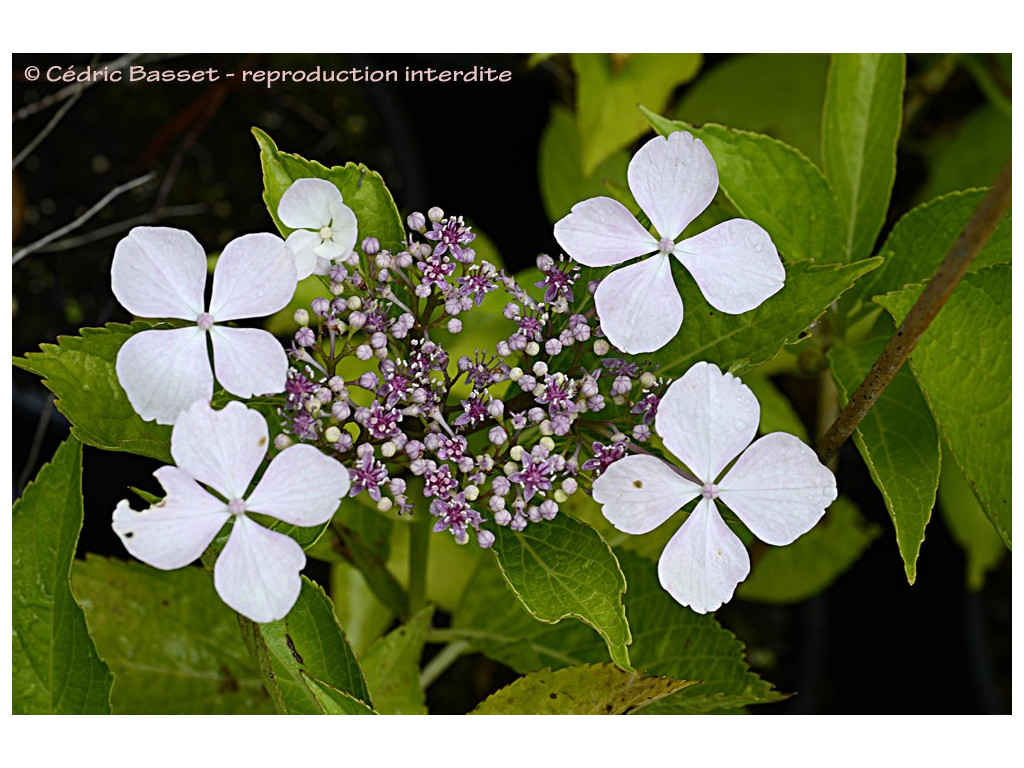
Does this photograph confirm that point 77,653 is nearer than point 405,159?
Yes

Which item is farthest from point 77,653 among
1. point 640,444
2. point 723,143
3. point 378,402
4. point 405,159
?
point 405,159

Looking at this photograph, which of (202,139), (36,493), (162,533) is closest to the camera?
(162,533)

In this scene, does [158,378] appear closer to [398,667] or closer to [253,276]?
[253,276]

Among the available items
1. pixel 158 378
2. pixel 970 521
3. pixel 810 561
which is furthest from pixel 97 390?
pixel 970 521

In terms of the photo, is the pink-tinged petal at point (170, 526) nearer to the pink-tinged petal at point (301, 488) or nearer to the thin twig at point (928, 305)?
the pink-tinged petal at point (301, 488)

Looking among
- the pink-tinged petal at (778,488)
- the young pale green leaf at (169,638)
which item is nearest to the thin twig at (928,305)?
the pink-tinged petal at (778,488)

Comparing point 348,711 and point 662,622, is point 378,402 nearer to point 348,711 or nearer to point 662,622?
point 348,711

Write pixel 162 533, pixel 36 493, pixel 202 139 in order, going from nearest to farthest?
pixel 162 533 → pixel 36 493 → pixel 202 139
